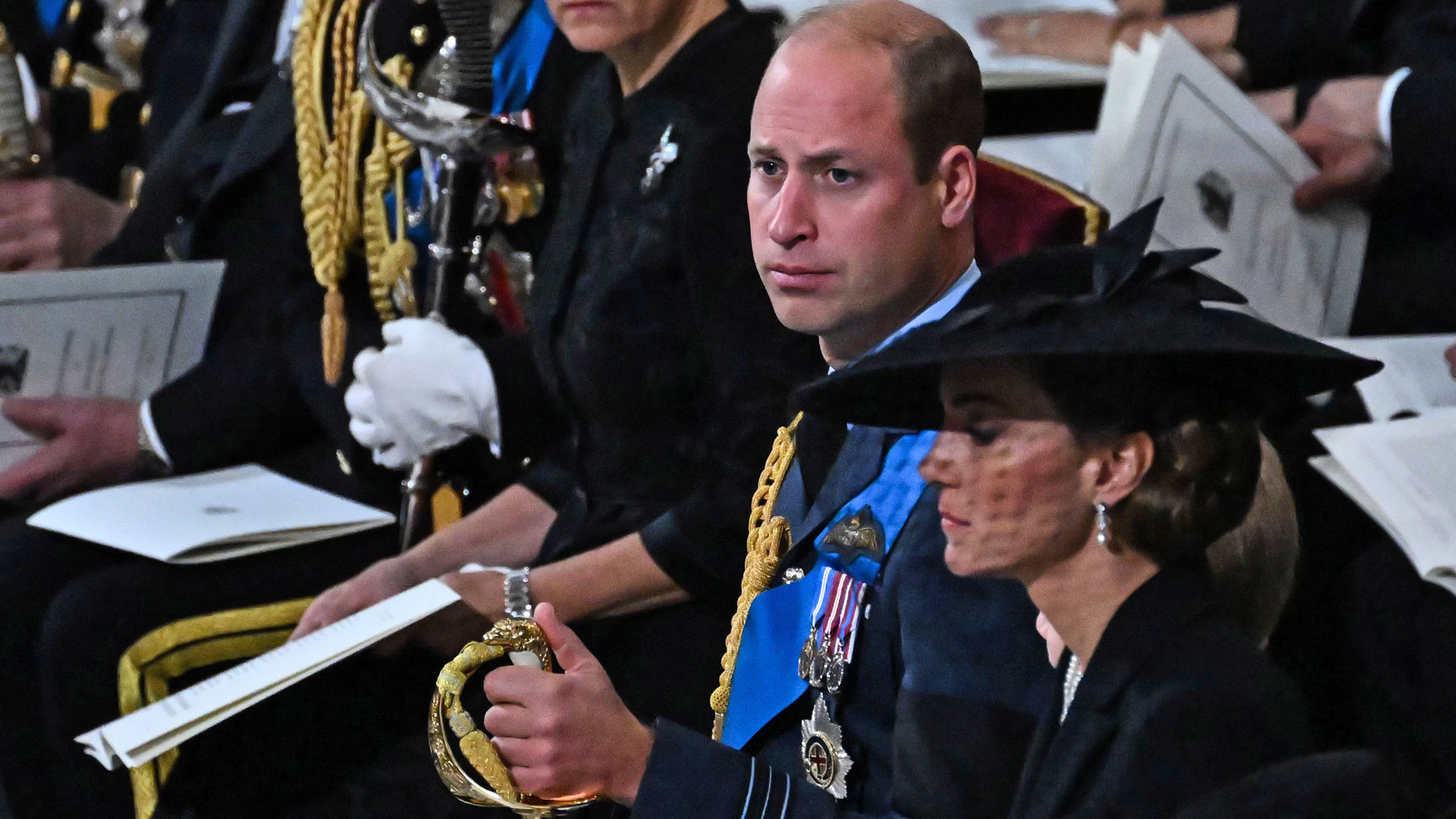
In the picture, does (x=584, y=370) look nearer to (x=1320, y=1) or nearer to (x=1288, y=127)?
(x=1288, y=127)

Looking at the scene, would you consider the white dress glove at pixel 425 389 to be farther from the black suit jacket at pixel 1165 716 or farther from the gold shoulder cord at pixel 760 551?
the black suit jacket at pixel 1165 716

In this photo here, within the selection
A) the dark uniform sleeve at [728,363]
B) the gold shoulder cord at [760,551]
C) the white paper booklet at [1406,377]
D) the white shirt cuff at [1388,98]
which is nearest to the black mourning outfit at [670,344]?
the dark uniform sleeve at [728,363]

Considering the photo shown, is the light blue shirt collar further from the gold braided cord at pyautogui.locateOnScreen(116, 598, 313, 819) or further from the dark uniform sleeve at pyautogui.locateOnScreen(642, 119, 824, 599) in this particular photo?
the gold braided cord at pyautogui.locateOnScreen(116, 598, 313, 819)

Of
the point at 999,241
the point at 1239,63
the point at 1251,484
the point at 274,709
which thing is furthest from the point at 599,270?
the point at 1239,63

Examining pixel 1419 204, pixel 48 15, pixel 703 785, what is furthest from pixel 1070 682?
pixel 48 15

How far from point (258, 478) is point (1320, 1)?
4.17 ft

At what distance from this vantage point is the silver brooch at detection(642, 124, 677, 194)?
1261 millimetres

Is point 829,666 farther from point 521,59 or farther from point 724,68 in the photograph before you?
point 521,59

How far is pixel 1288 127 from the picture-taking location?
1.70 m

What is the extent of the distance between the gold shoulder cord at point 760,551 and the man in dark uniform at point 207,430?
0.54 m

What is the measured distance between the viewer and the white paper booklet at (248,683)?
1.21 metres

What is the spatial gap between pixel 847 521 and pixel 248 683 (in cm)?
53

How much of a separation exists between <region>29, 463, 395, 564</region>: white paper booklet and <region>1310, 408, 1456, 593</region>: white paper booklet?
0.94 metres

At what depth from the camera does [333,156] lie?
1785 mm
